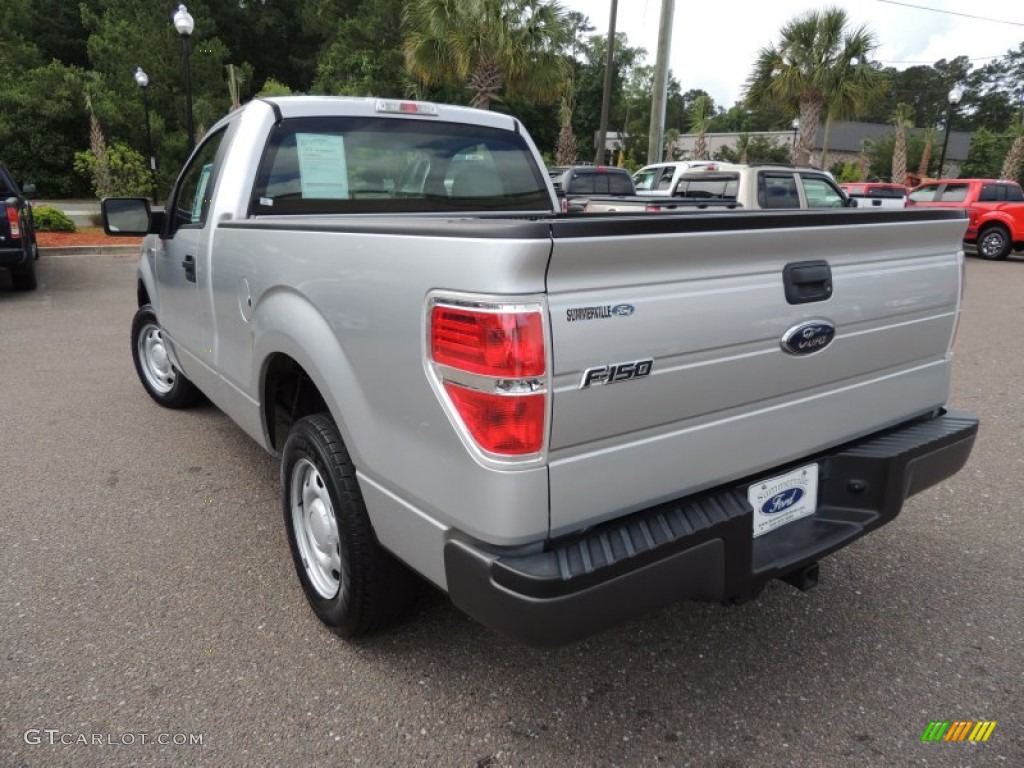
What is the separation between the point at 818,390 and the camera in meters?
2.22

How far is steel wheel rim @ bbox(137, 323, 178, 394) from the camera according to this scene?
16.2 ft

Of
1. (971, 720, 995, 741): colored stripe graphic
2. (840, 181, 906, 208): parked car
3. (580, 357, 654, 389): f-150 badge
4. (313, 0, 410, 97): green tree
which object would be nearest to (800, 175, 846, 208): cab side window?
(840, 181, 906, 208): parked car

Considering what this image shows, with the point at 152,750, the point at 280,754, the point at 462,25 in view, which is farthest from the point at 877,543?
the point at 462,25

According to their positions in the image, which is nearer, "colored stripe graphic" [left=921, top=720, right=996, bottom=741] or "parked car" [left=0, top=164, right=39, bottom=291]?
"colored stripe graphic" [left=921, top=720, right=996, bottom=741]

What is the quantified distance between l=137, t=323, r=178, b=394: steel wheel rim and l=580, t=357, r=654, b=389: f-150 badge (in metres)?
3.97

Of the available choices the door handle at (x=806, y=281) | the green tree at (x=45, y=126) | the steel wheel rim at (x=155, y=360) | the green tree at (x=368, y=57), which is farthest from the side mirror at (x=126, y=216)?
the green tree at (x=45, y=126)

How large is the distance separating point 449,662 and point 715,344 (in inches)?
55.5

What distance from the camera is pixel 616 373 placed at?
1705 mm

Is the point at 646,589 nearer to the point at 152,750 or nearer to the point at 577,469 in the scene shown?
the point at 577,469

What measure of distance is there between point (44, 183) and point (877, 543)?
118 feet

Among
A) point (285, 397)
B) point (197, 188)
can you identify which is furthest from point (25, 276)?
point (285, 397)

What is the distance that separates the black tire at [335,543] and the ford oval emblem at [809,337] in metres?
1.36

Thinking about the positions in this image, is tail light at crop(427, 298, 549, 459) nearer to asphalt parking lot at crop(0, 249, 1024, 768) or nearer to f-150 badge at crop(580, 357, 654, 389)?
f-150 badge at crop(580, 357, 654, 389)

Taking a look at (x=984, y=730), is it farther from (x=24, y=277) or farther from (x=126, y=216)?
(x=24, y=277)
